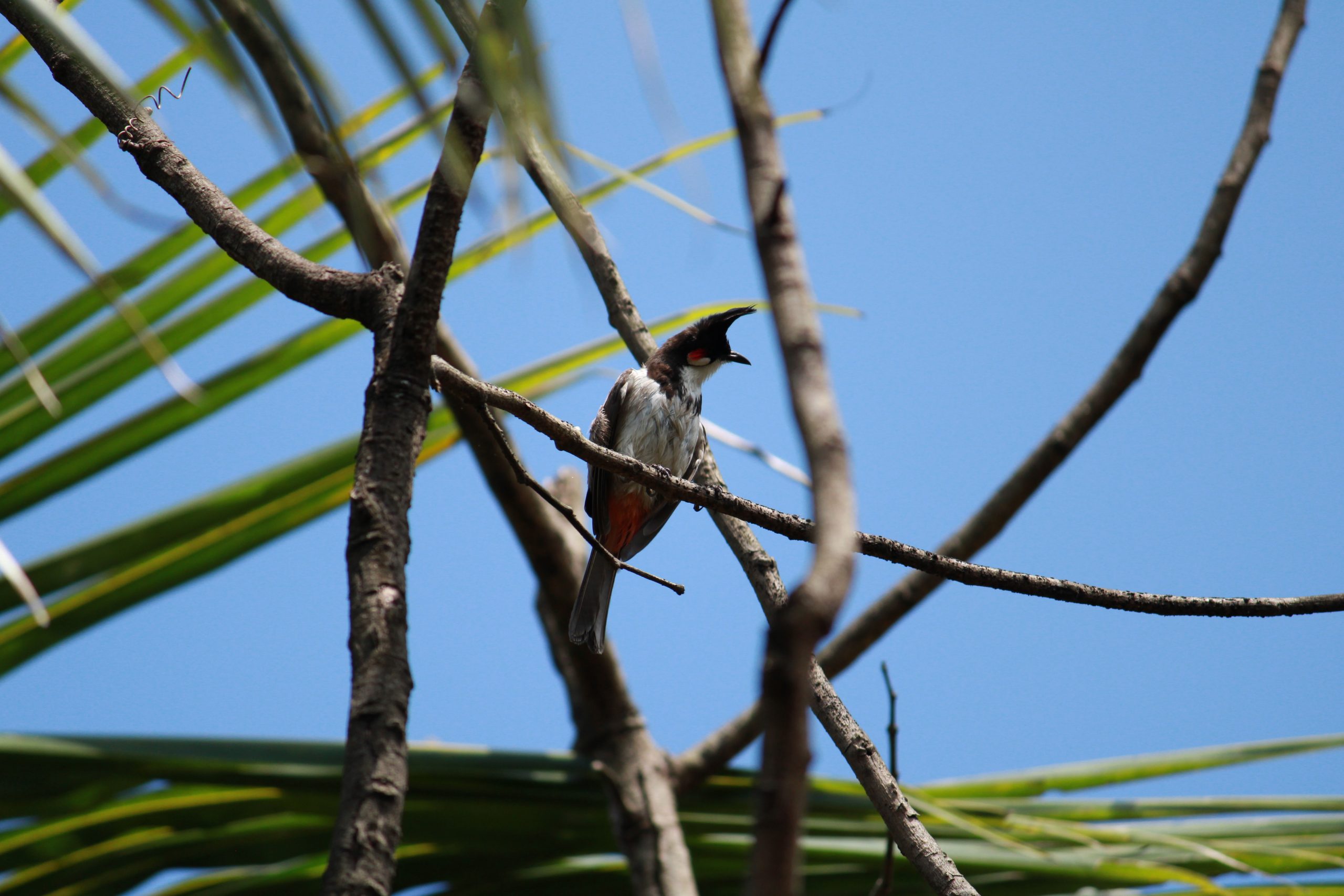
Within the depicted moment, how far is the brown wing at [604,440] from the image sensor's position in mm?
4426

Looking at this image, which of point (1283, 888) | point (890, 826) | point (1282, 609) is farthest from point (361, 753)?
point (1283, 888)

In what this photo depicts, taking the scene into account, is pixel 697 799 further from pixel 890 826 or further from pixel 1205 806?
pixel 890 826

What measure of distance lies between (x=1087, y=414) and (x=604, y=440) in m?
2.00

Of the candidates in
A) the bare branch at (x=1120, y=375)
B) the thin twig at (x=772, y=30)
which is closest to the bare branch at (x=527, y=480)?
the thin twig at (x=772, y=30)

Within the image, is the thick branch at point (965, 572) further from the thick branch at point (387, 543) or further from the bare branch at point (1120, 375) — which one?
the bare branch at point (1120, 375)

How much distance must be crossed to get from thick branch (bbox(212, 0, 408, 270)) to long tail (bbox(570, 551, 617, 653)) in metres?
1.40

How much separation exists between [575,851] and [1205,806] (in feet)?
6.47

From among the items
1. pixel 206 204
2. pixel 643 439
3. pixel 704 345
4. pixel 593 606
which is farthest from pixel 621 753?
pixel 206 204

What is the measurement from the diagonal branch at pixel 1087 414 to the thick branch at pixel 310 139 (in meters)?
2.03

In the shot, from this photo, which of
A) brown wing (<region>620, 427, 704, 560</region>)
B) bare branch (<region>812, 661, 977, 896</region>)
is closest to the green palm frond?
bare branch (<region>812, 661, 977, 896</region>)

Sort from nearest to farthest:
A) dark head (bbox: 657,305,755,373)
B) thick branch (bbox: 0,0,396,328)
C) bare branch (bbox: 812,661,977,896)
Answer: thick branch (bbox: 0,0,396,328)
bare branch (bbox: 812,661,977,896)
dark head (bbox: 657,305,755,373)

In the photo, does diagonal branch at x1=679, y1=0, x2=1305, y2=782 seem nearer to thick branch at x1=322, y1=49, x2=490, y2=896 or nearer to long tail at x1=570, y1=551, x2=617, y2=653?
long tail at x1=570, y1=551, x2=617, y2=653

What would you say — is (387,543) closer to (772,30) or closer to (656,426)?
(772,30)

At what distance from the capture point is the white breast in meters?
4.39
